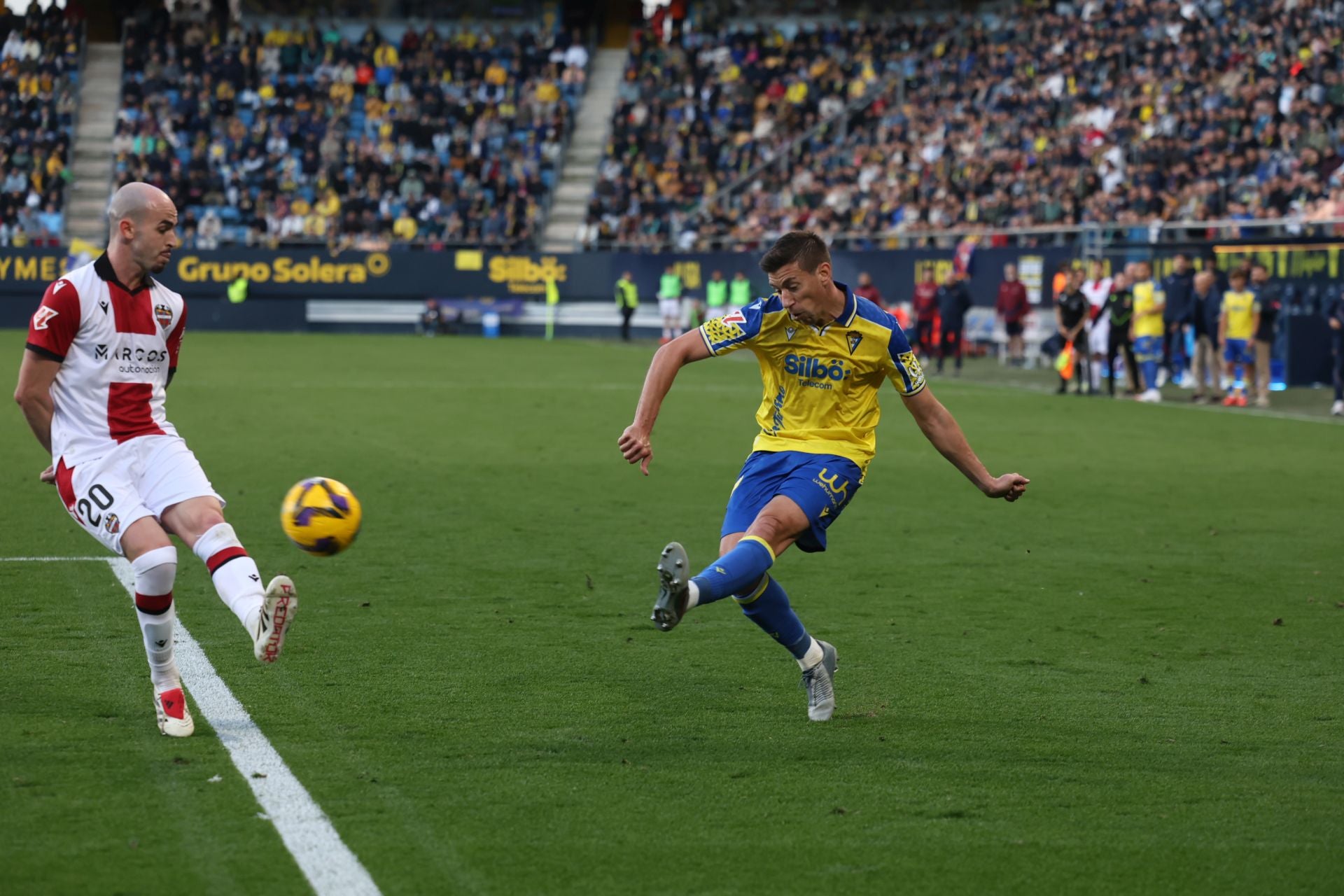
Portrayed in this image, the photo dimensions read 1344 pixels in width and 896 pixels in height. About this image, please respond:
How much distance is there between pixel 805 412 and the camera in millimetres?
6480

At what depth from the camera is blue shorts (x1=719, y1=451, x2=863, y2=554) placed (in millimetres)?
6227

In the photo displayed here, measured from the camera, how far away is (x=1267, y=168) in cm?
2794

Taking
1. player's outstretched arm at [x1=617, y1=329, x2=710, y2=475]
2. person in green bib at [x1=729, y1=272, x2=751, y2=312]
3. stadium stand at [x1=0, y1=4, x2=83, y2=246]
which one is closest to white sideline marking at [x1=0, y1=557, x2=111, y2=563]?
player's outstretched arm at [x1=617, y1=329, x2=710, y2=475]

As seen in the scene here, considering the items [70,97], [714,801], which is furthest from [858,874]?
[70,97]

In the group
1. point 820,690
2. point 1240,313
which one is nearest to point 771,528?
point 820,690

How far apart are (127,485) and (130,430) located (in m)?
0.22

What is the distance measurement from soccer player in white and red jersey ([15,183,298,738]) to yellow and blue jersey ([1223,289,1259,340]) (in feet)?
63.3

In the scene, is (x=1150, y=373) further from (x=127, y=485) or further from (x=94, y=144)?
(x=94, y=144)

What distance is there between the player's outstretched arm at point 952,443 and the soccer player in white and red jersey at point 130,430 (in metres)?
2.71

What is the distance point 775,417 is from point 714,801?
193 cm

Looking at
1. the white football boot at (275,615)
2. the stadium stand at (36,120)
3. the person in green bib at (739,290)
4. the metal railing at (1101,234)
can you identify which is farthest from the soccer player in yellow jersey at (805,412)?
the stadium stand at (36,120)

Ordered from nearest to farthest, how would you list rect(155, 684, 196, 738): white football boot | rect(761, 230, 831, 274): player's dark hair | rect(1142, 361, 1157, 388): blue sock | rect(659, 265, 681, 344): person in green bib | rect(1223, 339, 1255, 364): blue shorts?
rect(155, 684, 196, 738): white football boot
rect(761, 230, 831, 274): player's dark hair
rect(1223, 339, 1255, 364): blue shorts
rect(1142, 361, 1157, 388): blue sock
rect(659, 265, 681, 344): person in green bib

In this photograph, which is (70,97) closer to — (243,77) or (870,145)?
(243,77)

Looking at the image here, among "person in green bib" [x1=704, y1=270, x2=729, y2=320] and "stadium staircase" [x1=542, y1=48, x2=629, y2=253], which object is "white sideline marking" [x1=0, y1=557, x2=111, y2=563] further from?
"stadium staircase" [x1=542, y1=48, x2=629, y2=253]
